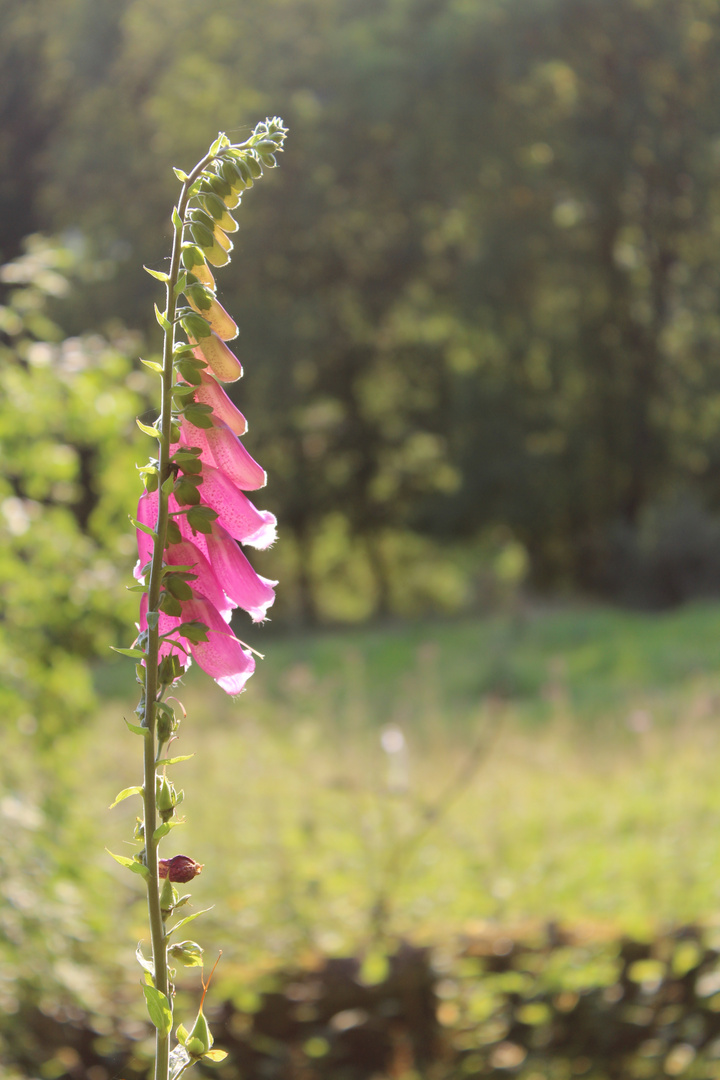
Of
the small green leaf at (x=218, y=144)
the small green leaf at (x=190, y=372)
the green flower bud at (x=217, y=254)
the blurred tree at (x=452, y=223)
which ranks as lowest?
the small green leaf at (x=190, y=372)

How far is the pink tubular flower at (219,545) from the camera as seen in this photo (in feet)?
2.31

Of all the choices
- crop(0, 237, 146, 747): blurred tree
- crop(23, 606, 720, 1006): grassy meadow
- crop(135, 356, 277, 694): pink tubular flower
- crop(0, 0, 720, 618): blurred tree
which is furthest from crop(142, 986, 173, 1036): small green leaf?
crop(0, 0, 720, 618): blurred tree

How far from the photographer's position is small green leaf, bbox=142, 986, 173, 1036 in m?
0.61

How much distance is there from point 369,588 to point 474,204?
1001cm

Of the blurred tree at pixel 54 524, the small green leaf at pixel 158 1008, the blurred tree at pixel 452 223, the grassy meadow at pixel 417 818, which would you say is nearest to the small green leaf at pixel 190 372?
the small green leaf at pixel 158 1008

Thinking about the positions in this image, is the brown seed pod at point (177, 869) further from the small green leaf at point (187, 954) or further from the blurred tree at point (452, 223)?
the blurred tree at point (452, 223)

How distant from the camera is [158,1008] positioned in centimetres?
62

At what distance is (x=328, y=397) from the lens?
19.2 m

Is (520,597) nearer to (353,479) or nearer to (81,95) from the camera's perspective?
(353,479)

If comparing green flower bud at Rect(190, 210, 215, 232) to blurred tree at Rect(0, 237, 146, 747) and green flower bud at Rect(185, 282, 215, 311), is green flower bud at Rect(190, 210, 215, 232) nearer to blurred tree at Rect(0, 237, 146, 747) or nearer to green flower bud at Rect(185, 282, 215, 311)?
green flower bud at Rect(185, 282, 215, 311)

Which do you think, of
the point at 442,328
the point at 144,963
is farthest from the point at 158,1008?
the point at 442,328

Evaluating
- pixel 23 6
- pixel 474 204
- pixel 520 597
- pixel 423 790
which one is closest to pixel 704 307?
pixel 474 204

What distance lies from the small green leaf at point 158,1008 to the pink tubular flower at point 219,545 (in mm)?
190

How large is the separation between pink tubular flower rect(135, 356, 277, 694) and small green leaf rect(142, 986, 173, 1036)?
19 centimetres
